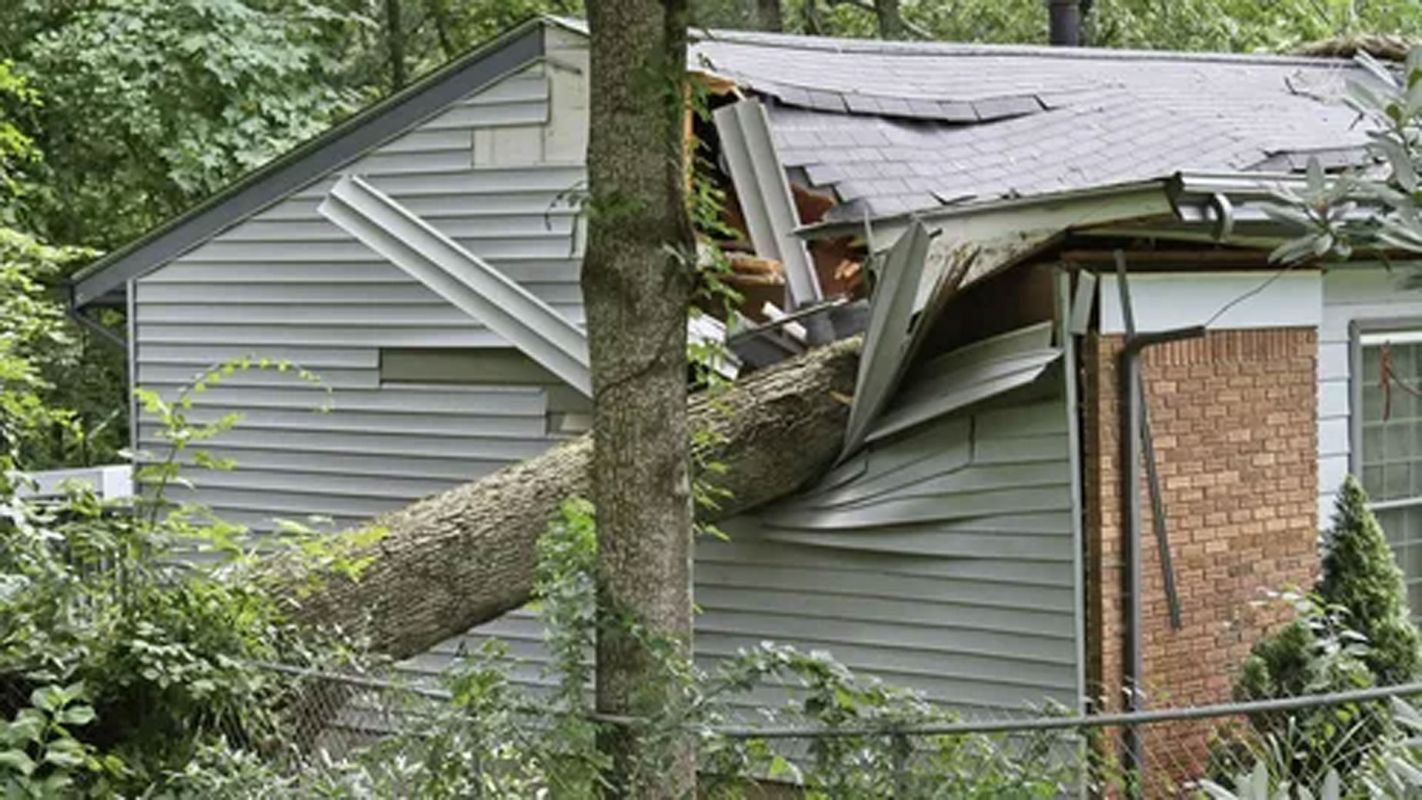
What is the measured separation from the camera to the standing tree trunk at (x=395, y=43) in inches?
918

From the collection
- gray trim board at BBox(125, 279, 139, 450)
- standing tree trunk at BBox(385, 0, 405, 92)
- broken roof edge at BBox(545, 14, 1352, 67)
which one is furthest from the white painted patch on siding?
standing tree trunk at BBox(385, 0, 405, 92)

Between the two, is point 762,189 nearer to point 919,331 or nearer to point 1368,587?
point 919,331

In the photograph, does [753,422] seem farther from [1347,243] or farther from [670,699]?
[1347,243]

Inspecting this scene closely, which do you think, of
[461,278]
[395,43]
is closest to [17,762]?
[461,278]

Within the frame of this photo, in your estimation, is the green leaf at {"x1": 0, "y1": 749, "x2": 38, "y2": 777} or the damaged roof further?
the damaged roof

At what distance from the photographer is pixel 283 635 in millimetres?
7469

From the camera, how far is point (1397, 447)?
35.4 feet

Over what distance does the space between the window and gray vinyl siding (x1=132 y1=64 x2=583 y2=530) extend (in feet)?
13.8

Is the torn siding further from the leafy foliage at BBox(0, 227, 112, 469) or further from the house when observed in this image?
the leafy foliage at BBox(0, 227, 112, 469)

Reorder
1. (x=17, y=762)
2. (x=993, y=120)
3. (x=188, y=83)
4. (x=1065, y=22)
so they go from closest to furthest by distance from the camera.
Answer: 1. (x=17, y=762)
2. (x=993, y=120)
3. (x=1065, y=22)
4. (x=188, y=83)

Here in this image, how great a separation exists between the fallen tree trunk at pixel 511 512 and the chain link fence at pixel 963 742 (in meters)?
1.50

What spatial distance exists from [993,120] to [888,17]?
13.3 m

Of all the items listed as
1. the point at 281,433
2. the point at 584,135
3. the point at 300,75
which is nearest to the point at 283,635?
the point at 584,135

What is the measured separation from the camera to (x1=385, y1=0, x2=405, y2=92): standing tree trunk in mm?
23312
